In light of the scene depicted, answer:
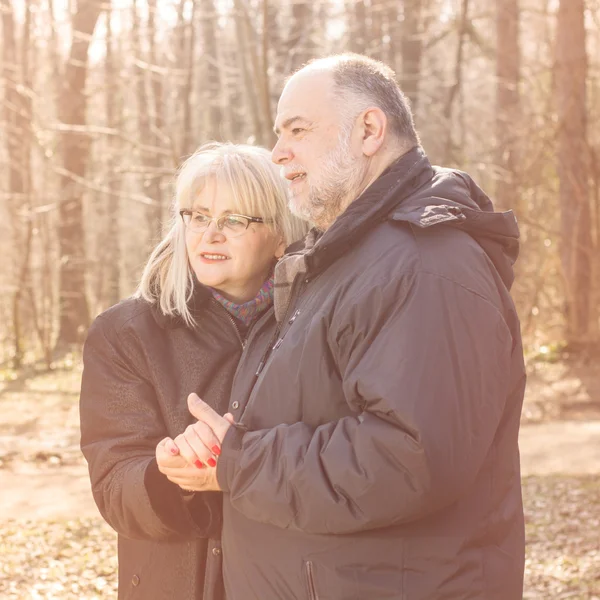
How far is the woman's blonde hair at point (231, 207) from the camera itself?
316cm

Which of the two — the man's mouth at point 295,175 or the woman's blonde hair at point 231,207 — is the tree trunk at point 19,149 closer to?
the woman's blonde hair at point 231,207

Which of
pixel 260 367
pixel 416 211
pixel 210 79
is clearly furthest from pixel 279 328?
pixel 210 79

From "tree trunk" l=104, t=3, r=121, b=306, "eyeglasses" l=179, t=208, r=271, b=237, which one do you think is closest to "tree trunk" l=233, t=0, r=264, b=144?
"tree trunk" l=104, t=3, r=121, b=306

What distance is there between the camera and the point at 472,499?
2.27 metres

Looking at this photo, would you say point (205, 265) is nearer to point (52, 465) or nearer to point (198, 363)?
point (198, 363)

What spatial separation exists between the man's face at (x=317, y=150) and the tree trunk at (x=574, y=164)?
38.5ft

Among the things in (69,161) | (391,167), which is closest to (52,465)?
(391,167)

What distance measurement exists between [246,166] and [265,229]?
0.74 ft

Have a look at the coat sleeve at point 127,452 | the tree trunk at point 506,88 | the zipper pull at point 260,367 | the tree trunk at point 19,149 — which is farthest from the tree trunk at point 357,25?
the zipper pull at point 260,367

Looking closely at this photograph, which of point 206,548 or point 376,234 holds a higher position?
point 376,234

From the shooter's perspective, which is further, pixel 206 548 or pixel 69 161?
pixel 69 161

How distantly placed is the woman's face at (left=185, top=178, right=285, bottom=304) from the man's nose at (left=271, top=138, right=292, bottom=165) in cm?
51

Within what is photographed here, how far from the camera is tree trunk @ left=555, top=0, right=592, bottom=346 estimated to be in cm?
1361

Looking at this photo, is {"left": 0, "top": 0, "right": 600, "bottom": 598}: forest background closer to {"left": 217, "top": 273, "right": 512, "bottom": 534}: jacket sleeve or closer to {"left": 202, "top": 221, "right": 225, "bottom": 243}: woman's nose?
{"left": 202, "top": 221, "right": 225, "bottom": 243}: woman's nose
